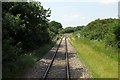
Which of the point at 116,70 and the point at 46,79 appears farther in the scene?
the point at 116,70

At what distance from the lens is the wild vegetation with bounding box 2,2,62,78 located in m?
18.4

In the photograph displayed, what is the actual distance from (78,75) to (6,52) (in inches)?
180

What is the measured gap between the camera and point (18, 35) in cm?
2891

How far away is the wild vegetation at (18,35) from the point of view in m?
18.4

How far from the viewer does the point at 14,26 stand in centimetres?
2262

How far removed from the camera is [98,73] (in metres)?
19.4

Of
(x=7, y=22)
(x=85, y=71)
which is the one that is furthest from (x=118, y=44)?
(x=7, y=22)

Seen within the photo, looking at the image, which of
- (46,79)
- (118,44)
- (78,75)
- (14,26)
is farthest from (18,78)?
(118,44)

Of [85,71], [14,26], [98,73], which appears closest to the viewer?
[98,73]

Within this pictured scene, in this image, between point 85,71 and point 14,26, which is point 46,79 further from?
point 14,26

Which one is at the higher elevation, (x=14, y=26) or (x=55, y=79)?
(x=14, y=26)

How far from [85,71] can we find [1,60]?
602 centimetres

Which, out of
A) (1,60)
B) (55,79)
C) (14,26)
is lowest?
(55,79)

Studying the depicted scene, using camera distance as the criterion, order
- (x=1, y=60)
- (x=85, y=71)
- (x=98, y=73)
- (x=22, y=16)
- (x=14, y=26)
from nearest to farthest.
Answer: (x=1, y=60) < (x=98, y=73) < (x=85, y=71) < (x=14, y=26) < (x=22, y=16)
